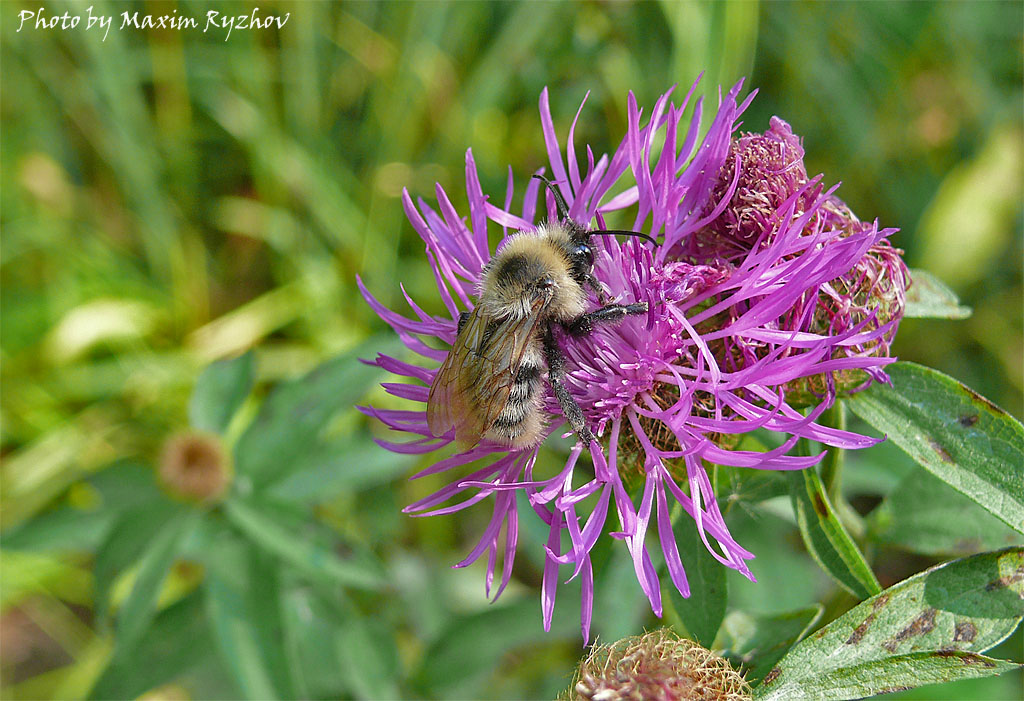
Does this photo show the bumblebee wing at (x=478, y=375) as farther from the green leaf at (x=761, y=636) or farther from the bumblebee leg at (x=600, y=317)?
the green leaf at (x=761, y=636)

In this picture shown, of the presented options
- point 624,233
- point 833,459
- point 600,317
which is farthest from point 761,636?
point 624,233

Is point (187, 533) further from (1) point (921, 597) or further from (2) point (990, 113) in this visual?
(2) point (990, 113)

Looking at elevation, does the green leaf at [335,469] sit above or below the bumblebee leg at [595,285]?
below

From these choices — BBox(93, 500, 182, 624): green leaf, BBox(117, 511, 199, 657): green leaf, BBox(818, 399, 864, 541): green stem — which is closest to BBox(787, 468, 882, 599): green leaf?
BBox(818, 399, 864, 541): green stem

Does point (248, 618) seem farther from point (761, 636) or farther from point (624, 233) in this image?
point (624, 233)

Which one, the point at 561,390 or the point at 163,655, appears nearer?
the point at 561,390

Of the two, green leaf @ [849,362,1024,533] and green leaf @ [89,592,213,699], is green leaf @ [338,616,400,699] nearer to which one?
green leaf @ [89,592,213,699]

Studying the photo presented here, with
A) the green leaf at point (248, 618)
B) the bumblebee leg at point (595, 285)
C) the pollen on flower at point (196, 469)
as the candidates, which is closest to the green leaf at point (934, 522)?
the bumblebee leg at point (595, 285)
